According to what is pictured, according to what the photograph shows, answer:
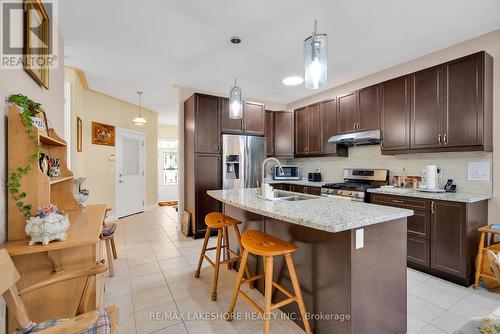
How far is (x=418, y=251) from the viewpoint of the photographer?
267 cm

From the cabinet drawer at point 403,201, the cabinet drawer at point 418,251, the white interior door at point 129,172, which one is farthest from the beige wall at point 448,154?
the white interior door at point 129,172

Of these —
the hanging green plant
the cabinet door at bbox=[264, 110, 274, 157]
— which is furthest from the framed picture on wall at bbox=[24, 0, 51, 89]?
the cabinet door at bbox=[264, 110, 274, 157]

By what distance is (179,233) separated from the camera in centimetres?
421

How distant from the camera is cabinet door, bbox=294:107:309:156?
4617 millimetres

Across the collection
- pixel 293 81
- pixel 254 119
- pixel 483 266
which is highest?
pixel 293 81

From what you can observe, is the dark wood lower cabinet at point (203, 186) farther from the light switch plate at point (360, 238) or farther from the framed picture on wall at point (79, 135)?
the light switch plate at point (360, 238)

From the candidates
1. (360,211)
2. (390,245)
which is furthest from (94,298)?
(390,245)

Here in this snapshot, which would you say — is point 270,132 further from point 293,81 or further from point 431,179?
point 431,179

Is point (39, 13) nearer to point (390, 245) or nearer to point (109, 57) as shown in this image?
point (109, 57)

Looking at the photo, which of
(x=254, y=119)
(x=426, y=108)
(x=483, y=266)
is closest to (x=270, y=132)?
(x=254, y=119)

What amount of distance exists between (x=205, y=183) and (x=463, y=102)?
348 cm

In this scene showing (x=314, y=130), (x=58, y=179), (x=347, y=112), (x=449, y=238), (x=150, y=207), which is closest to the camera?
(x=58, y=179)

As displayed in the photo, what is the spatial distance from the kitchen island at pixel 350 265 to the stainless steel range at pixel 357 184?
151cm

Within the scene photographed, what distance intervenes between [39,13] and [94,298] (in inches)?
85.0
